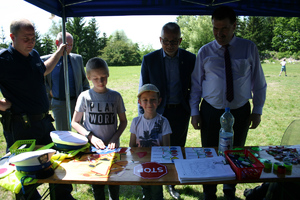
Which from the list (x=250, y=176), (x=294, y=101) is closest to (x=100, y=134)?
(x=250, y=176)

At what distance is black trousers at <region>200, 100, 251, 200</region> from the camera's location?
2.23 metres

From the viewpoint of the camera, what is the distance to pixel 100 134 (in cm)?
219

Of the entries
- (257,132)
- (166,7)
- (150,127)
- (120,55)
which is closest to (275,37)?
(120,55)

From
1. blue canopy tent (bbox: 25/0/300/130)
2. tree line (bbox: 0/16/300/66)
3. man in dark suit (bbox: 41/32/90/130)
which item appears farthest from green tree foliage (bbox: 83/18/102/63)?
blue canopy tent (bbox: 25/0/300/130)

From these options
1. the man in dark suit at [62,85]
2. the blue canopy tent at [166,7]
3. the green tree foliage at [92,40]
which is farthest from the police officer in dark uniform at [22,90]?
the green tree foliage at [92,40]

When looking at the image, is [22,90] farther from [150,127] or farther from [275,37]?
[275,37]

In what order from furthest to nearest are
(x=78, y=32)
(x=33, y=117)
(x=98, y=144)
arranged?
(x=78, y=32), (x=33, y=117), (x=98, y=144)

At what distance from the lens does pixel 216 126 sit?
2.29m

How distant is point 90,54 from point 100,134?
42.3 m

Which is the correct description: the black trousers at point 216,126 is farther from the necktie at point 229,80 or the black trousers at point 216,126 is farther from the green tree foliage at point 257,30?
the green tree foliage at point 257,30

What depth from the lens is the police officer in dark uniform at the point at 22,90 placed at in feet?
6.59

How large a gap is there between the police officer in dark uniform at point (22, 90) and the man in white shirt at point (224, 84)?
1.67m

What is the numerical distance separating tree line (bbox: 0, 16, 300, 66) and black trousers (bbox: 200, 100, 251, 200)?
33714 mm

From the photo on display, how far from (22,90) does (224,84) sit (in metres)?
2.06
